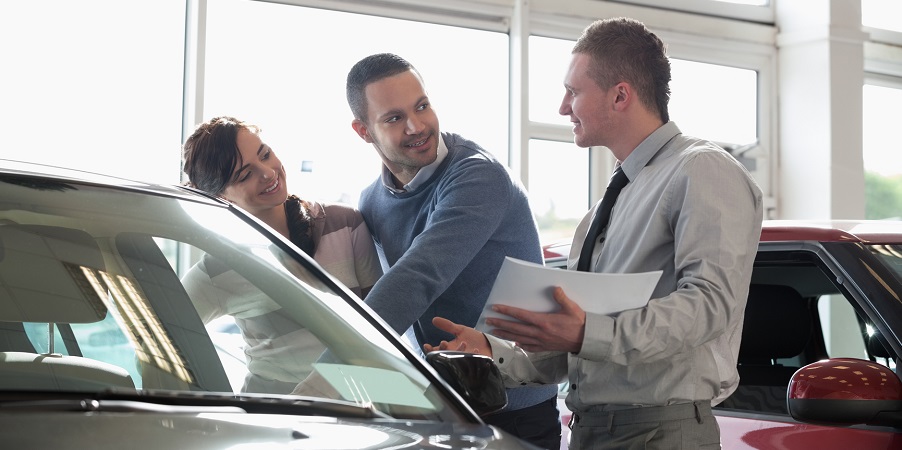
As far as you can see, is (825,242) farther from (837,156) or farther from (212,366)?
(837,156)

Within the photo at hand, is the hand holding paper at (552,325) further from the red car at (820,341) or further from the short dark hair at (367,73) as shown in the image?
the short dark hair at (367,73)

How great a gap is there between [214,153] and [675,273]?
4.05ft

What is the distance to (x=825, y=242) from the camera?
2637mm

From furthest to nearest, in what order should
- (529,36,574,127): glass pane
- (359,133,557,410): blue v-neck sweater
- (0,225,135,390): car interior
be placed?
(529,36,574,127): glass pane → (359,133,557,410): blue v-neck sweater → (0,225,135,390): car interior

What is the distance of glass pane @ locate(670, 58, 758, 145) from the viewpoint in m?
7.66

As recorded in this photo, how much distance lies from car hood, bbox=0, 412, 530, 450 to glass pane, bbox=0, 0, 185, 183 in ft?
12.7

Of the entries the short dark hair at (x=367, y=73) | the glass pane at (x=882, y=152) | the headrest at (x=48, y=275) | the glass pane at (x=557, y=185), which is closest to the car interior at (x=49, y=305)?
the headrest at (x=48, y=275)

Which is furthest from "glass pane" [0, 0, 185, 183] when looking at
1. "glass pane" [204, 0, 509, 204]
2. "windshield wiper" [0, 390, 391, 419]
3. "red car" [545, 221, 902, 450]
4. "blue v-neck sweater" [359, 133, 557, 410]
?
"windshield wiper" [0, 390, 391, 419]

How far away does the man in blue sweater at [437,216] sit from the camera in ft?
8.27

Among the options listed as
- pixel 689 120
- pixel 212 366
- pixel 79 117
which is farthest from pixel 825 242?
pixel 689 120

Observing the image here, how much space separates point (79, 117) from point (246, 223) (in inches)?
145

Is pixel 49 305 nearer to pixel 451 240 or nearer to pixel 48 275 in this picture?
pixel 48 275

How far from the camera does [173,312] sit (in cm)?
184

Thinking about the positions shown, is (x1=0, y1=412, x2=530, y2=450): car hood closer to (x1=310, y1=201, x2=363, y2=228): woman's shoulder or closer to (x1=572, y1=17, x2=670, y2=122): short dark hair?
(x1=572, y1=17, x2=670, y2=122): short dark hair
